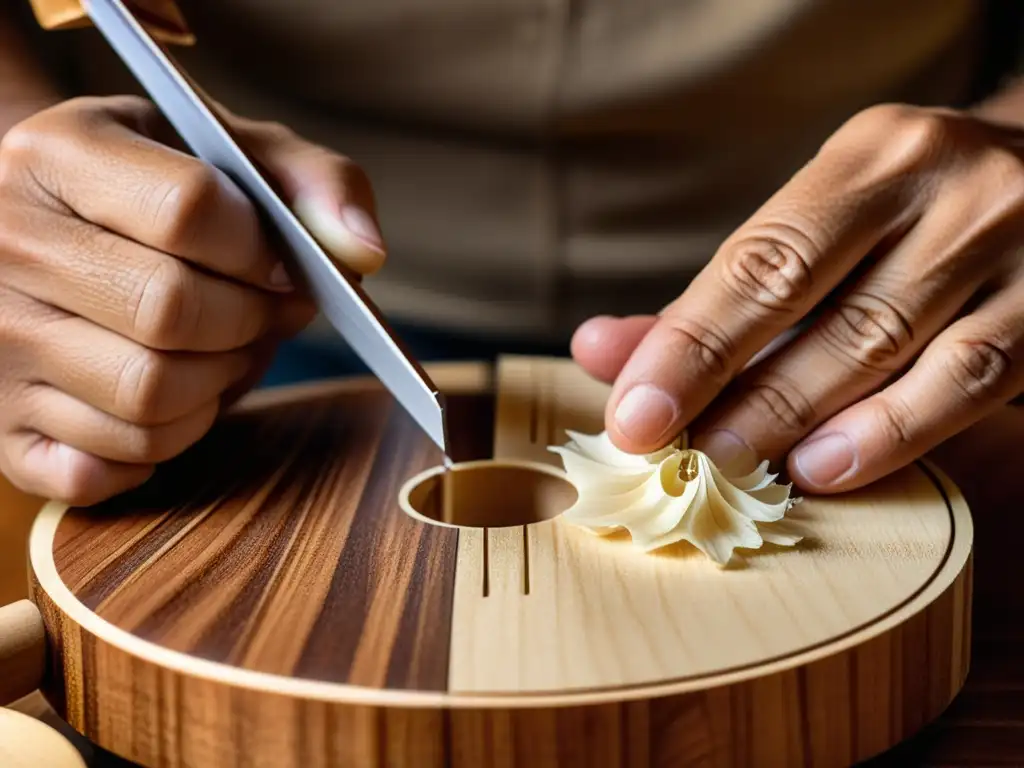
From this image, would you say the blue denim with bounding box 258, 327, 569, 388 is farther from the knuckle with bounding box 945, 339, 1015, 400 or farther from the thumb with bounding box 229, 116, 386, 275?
the knuckle with bounding box 945, 339, 1015, 400

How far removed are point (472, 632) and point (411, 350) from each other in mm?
863

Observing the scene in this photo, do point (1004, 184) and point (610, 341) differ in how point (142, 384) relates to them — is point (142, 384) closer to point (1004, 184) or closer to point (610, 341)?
point (610, 341)

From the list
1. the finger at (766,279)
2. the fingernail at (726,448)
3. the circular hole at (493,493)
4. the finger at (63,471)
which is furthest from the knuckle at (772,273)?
the finger at (63,471)

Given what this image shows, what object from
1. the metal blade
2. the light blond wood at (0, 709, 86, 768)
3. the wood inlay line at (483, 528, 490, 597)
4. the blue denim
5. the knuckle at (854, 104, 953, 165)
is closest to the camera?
the light blond wood at (0, 709, 86, 768)

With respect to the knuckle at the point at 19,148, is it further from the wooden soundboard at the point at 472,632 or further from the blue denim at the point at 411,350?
the blue denim at the point at 411,350

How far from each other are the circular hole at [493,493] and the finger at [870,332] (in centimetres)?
14

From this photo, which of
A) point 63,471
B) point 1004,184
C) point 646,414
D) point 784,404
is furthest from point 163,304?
point 1004,184

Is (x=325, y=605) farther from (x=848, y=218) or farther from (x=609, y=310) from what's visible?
(x=609, y=310)

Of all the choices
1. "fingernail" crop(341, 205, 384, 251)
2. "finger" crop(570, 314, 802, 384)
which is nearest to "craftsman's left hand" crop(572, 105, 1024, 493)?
"finger" crop(570, 314, 802, 384)

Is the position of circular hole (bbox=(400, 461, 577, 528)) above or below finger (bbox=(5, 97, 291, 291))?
below

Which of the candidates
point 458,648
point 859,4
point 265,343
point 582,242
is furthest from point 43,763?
point 859,4

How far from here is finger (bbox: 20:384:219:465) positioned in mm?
823

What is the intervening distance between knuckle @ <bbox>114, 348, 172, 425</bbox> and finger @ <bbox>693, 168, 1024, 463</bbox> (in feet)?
1.38

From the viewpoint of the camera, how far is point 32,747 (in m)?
0.56
